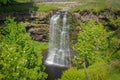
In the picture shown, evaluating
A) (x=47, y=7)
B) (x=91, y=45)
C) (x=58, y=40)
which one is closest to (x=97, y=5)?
(x=47, y=7)

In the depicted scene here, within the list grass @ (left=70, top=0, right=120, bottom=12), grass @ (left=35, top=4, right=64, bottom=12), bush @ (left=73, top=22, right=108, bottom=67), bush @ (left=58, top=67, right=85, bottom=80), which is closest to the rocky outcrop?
grass @ (left=70, top=0, right=120, bottom=12)

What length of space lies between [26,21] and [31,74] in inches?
1990

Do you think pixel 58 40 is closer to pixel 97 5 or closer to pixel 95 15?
pixel 95 15

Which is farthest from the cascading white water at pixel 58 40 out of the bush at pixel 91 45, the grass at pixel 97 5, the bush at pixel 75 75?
the bush at pixel 75 75

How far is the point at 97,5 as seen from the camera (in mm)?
94375

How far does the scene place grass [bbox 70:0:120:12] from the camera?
92.2 meters

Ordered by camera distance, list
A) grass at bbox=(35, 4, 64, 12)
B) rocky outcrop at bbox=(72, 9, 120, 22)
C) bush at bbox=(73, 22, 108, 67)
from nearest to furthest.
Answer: bush at bbox=(73, 22, 108, 67) → rocky outcrop at bbox=(72, 9, 120, 22) → grass at bbox=(35, 4, 64, 12)

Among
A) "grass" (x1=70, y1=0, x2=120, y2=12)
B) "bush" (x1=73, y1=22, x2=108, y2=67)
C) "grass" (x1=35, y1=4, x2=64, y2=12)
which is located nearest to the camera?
"bush" (x1=73, y1=22, x2=108, y2=67)

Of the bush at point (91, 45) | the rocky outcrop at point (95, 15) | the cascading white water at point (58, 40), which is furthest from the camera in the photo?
the rocky outcrop at point (95, 15)

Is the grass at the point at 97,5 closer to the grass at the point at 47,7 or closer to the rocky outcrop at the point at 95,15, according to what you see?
the rocky outcrop at the point at 95,15

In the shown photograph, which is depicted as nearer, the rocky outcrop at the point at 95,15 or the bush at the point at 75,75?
the bush at the point at 75,75

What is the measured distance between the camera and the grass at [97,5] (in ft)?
303

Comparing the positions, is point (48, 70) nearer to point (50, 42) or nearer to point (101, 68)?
point (50, 42)

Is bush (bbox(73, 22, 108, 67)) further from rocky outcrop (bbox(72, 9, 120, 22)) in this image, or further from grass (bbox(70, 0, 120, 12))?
grass (bbox(70, 0, 120, 12))
